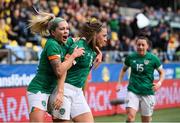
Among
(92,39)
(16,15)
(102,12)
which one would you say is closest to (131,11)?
(102,12)

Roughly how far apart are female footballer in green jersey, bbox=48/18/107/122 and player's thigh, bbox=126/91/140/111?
2.93 metres

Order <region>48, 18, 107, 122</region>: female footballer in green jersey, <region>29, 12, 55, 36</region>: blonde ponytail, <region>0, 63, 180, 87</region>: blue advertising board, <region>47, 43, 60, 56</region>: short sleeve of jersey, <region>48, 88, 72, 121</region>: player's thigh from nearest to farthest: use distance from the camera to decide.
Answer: <region>47, 43, 60, 56</region>: short sleeve of jersey → <region>48, 88, 72, 121</region>: player's thigh → <region>48, 18, 107, 122</region>: female footballer in green jersey → <region>29, 12, 55, 36</region>: blonde ponytail → <region>0, 63, 180, 87</region>: blue advertising board

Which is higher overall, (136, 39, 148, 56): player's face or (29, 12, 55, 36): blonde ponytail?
(29, 12, 55, 36): blonde ponytail

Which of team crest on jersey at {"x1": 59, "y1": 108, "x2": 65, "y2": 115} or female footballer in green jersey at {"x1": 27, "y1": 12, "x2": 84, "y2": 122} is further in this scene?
team crest on jersey at {"x1": 59, "y1": 108, "x2": 65, "y2": 115}

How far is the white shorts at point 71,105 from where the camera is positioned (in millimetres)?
6660

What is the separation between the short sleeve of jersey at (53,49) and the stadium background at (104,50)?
130cm

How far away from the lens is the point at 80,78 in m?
6.84

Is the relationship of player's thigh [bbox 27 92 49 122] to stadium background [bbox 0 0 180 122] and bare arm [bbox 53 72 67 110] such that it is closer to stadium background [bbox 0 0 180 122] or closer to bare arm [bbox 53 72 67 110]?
bare arm [bbox 53 72 67 110]

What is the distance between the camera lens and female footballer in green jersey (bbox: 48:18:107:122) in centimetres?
672

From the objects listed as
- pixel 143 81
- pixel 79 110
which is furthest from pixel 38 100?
pixel 143 81

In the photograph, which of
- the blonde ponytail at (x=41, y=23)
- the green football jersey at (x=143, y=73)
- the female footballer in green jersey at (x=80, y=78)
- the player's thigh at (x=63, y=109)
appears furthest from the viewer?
the green football jersey at (x=143, y=73)

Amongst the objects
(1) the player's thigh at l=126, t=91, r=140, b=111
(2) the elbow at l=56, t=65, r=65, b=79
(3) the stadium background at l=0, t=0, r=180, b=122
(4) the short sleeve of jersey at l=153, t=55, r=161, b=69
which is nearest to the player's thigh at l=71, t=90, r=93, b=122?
(2) the elbow at l=56, t=65, r=65, b=79

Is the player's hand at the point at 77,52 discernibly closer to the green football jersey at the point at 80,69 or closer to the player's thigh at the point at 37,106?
the green football jersey at the point at 80,69

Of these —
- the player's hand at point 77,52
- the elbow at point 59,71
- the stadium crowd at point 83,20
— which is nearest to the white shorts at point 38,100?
the elbow at point 59,71
